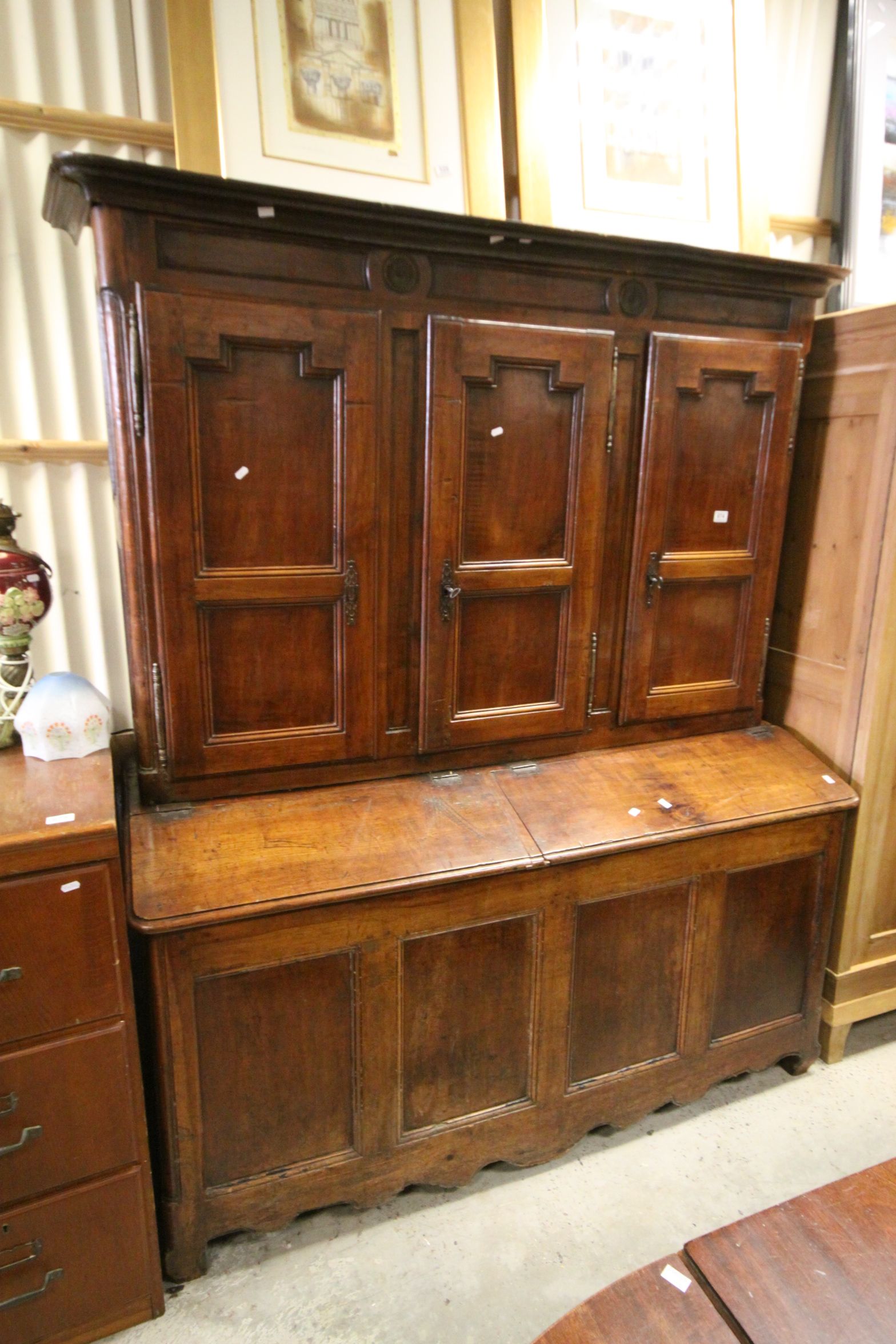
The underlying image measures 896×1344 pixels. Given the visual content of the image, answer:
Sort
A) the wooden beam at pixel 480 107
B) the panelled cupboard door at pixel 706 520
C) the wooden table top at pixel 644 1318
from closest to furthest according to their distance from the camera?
Answer: the wooden table top at pixel 644 1318 → the wooden beam at pixel 480 107 → the panelled cupboard door at pixel 706 520

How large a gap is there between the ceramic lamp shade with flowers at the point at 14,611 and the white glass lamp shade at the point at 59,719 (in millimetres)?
30

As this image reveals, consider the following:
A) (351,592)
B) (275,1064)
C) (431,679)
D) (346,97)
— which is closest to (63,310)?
(346,97)

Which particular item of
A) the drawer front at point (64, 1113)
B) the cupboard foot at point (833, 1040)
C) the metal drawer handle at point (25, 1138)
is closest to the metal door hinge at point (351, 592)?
the drawer front at point (64, 1113)

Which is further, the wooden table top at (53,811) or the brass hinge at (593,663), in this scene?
the brass hinge at (593,663)

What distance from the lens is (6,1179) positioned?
4.33 feet

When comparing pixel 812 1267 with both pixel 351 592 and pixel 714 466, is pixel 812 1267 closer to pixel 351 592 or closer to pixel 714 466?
pixel 351 592

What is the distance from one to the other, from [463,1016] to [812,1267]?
79 cm

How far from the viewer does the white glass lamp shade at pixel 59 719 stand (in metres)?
1.49

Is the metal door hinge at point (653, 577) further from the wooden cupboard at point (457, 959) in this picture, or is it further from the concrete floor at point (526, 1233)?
the concrete floor at point (526, 1233)

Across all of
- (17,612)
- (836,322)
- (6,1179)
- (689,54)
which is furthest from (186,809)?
(689,54)

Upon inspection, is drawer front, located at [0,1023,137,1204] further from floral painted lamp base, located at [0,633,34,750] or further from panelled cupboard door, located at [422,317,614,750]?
panelled cupboard door, located at [422,317,614,750]

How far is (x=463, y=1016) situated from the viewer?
1.67m

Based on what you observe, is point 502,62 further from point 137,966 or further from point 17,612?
point 137,966

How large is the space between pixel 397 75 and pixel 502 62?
0.30 meters
